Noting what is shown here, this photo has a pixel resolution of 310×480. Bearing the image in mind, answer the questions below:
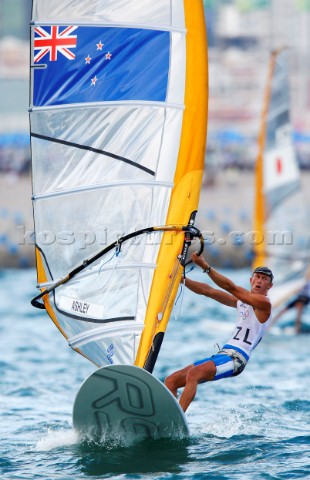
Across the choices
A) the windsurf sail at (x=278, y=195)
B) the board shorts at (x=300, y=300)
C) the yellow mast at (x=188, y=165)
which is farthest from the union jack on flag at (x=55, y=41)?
the windsurf sail at (x=278, y=195)

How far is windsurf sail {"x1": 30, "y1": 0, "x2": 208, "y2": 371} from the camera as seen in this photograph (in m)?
8.11

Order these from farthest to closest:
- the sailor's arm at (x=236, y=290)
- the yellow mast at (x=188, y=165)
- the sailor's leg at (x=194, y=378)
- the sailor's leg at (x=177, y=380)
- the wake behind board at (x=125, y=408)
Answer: the yellow mast at (x=188, y=165) → the sailor's leg at (x=177, y=380) → the sailor's leg at (x=194, y=378) → the sailor's arm at (x=236, y=290) → the wake behind board at (x=125, y=408)

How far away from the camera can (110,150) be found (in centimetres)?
832

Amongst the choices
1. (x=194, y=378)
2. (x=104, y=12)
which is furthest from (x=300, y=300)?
(x=104, y=12)

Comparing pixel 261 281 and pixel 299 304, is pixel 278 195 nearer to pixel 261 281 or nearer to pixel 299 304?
pixel 299 304

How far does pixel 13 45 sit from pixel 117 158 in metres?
95.5

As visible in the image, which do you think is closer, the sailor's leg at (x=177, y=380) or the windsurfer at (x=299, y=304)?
the sailor's leg at (x=177, y=380)

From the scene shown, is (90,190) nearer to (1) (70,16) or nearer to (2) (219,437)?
(1) (70,16)

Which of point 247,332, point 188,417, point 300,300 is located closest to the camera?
point 247,332

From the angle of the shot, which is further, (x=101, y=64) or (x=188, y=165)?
(x=101, y=64)

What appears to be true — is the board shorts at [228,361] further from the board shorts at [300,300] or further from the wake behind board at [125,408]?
the board shorts at [300,300]

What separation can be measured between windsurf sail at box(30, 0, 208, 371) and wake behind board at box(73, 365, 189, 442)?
564mm

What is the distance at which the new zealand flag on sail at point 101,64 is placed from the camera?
8.25 metres

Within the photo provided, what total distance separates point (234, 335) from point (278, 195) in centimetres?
989
